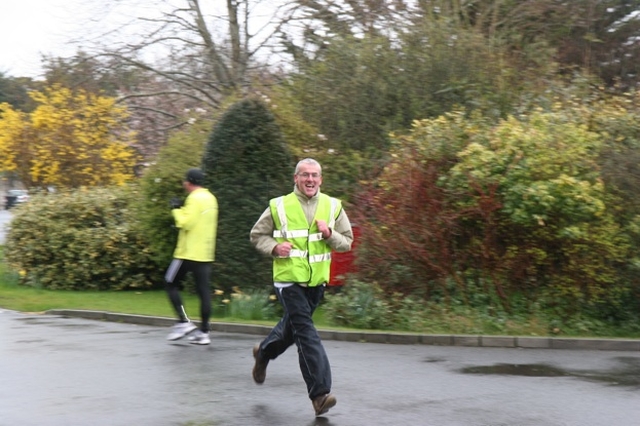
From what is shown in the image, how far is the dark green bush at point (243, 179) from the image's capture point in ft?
44.8

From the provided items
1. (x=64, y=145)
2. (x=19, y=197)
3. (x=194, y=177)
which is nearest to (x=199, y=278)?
(x=194, y=177)

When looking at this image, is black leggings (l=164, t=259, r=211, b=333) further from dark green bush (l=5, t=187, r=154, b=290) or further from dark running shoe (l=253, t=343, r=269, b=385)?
dark green bush (l=5, t=187, r=154, b=290)

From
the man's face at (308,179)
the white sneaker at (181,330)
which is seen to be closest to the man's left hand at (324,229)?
the man's face at (308,179)

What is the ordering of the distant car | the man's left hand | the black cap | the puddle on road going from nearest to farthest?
the man's left hand, the puddle on road, the black cap, the distant car

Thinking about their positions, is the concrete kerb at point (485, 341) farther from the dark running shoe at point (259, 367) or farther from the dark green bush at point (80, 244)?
the dark green bush at point (80, 244)

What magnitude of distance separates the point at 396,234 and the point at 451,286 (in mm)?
1049

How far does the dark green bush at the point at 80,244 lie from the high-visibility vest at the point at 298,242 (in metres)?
9.53

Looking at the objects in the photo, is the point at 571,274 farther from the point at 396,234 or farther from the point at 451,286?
the point at 396,234

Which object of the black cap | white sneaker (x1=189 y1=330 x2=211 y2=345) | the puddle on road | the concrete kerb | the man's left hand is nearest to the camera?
the man's left hand

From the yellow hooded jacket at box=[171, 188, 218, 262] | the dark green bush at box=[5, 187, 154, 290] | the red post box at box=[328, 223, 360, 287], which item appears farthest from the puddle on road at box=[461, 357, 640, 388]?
the dark green bush at box=[5, 187, 154, 290]

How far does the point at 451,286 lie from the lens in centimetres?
1319

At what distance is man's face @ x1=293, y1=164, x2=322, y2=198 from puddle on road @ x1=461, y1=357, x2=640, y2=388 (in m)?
3.00

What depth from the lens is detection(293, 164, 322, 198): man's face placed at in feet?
23.7

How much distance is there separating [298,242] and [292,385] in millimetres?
1665
